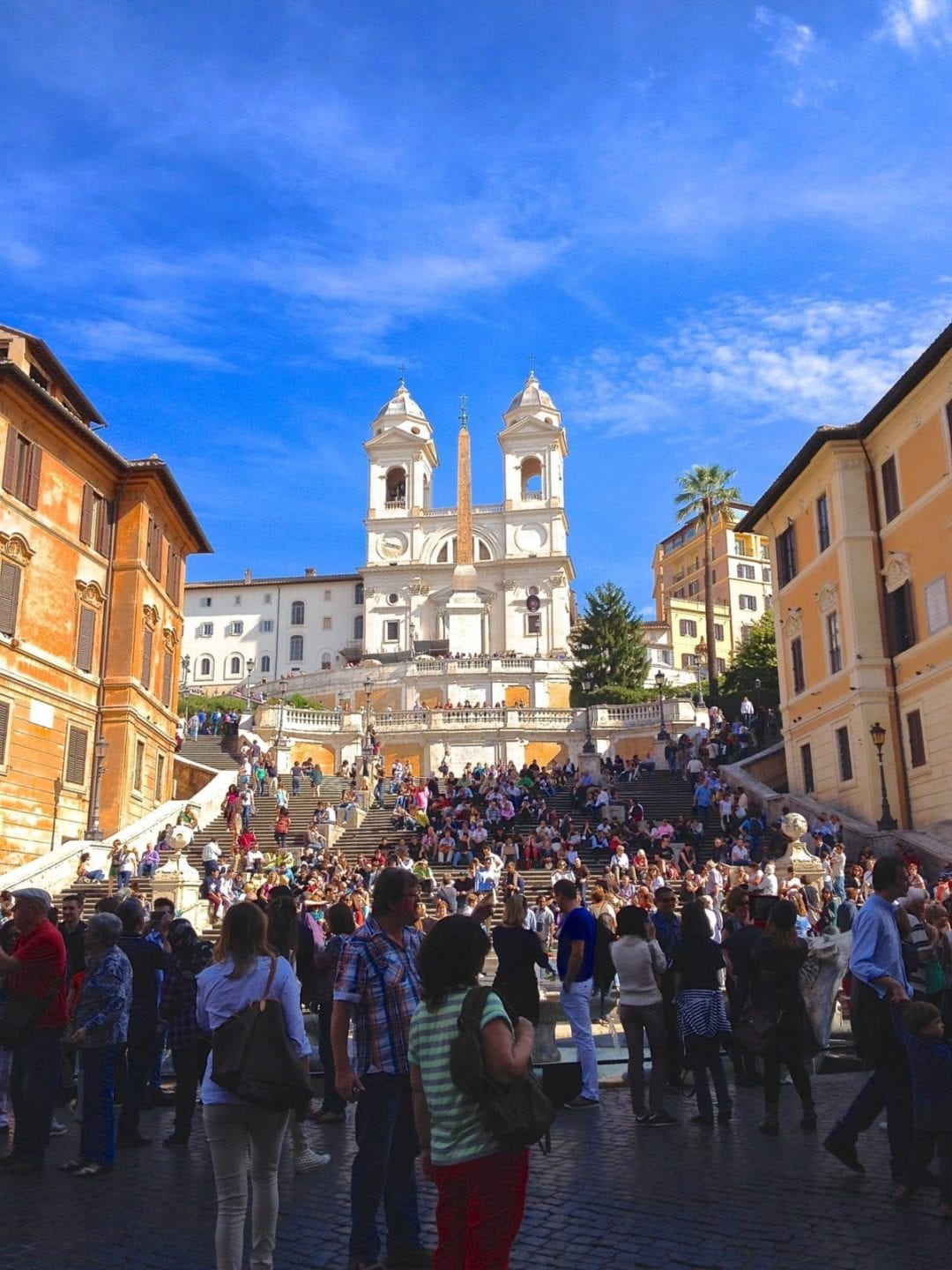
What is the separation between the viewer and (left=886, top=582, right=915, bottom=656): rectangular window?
26.3 metres

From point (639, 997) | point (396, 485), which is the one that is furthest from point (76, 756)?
point (396, 485)

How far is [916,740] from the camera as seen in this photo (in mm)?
25844

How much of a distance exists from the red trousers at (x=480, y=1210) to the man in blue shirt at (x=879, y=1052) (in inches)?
140

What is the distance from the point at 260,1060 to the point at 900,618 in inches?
975

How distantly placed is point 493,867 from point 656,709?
83.4 ft

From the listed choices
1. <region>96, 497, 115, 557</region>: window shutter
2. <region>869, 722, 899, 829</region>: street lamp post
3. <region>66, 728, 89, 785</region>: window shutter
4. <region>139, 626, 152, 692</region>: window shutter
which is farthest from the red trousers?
<region>139, 626, 152, 692</region>: window shutter

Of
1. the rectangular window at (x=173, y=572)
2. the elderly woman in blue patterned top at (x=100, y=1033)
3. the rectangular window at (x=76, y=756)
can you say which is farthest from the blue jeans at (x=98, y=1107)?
the rectangular window at (x=173, y=572)

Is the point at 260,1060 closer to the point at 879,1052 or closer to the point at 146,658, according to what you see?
the point at 879,1052

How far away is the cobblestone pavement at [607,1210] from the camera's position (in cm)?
552

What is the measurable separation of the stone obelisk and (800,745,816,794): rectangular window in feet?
122

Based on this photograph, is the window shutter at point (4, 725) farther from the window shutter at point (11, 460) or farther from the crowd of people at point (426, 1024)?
the crowd of people at point (426, 1024)

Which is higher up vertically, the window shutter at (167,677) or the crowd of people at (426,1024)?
the window shutter at (167,677)

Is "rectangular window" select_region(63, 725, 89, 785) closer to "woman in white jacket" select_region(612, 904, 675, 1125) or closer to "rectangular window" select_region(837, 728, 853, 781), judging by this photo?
"rectangular window" select_region(837, 728, 853, 781)

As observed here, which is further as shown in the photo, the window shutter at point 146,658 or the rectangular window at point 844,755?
the window shutter at point 146,658
